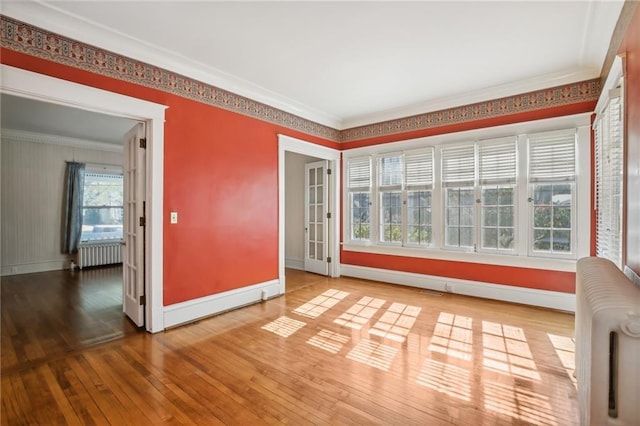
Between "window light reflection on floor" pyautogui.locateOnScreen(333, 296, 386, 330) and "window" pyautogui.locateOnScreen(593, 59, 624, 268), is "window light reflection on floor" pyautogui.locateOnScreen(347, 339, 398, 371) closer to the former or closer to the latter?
"window light reflection on floor" pyautogui.locateOnScreen(333, 296, 386, 330)

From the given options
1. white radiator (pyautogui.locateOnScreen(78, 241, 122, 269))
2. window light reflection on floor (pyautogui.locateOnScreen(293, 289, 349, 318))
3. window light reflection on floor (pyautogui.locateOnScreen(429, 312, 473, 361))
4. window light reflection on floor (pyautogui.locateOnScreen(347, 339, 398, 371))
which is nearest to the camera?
window light reflection on floor (pyautogui.locateOnScreen(347, 339, 398, 371))

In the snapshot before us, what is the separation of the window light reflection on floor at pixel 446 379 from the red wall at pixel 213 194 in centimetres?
259

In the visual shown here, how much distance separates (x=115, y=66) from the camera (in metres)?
2.97

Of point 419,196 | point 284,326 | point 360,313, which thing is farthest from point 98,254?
point 419,196

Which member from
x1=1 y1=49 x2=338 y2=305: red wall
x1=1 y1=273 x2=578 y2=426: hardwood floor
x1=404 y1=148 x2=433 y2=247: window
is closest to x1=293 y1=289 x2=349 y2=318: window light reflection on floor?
x1=1 y1=273 x2=578 y2=426: hardwood floor

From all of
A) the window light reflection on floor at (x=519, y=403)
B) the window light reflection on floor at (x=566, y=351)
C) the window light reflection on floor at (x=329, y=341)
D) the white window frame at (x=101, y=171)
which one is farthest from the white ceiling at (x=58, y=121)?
the window light reflection on floor at (x=566, y=351)

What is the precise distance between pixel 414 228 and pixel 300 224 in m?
2.63

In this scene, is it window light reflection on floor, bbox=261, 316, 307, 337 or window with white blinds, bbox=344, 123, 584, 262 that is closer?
window light reflection on floor, bbox=261, 316, 307, 337

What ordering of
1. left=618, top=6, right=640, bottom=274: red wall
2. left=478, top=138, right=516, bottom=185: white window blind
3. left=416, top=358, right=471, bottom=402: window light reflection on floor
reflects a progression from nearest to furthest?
left=618, top=6, right=640, bottom=274: red wall
left=416, top=358, right=471, bottom=402: window light reflection on floor
left=478, top=138, right=516, bottom=185: white window blind

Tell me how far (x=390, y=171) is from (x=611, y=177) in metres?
3.08

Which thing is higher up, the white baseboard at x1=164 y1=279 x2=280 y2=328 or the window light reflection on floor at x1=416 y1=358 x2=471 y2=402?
the white baseboard at x1=164 y1=279 x2=280 y2=328

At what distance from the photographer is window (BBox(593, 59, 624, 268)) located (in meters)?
2.37

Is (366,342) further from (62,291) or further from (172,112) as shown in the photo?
(62,291)

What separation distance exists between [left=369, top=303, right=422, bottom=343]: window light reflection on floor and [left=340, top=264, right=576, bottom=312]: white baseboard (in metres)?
0.97
